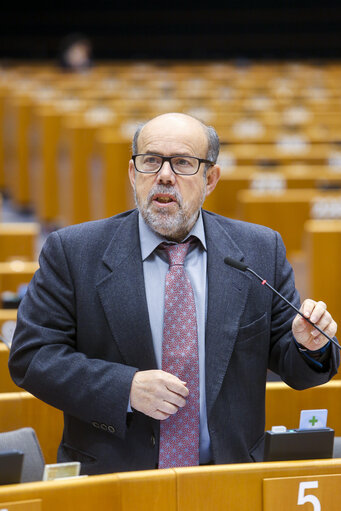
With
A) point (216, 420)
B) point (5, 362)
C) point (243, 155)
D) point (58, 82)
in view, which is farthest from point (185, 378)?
point (58, 82)

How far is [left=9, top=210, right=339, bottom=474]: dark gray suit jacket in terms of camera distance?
63 cm

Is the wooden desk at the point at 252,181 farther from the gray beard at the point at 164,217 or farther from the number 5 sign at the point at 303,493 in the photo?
the number 5 sign at the point at 303,493

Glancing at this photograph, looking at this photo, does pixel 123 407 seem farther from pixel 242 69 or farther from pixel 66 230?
pixel 242 69

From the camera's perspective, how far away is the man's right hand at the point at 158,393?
60 cm

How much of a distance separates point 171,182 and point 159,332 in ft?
0.39

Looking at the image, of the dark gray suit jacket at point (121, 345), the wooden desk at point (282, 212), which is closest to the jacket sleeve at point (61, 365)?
the dark gray suit jacket at point (121, 345)

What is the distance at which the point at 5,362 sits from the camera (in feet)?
2.87

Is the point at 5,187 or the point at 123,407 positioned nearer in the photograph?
the point at 123,407

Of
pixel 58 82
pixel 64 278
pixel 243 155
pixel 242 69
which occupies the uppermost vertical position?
pixel 242 69

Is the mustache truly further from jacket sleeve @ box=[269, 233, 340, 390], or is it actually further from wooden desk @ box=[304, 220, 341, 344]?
wooden desk @ box=[304, 220, 341, 344]

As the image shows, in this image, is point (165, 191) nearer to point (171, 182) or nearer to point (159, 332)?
point (171, 182)

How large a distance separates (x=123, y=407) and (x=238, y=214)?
2.63 ft

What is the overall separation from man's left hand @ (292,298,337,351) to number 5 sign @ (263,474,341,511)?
118mm

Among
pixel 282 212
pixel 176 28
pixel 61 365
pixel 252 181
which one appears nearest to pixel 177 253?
pixel 61 365
